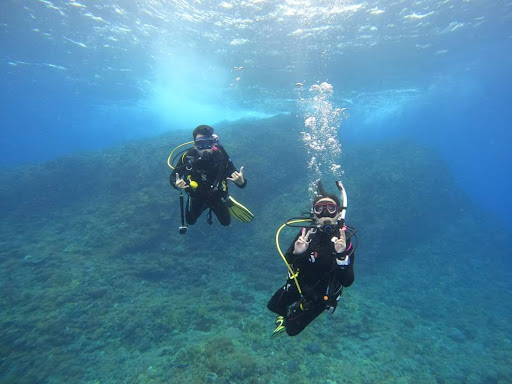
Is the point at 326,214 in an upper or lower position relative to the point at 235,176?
lower

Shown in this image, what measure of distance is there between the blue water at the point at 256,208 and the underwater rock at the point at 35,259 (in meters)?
0.31

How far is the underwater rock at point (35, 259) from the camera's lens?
37.1ft

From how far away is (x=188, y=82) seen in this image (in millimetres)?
32188

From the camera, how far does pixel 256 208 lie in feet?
53.0

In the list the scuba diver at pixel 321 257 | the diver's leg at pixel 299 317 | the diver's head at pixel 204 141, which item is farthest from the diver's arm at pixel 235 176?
the diver's leg at pixel 299 317

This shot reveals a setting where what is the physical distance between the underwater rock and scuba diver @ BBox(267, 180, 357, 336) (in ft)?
42.8

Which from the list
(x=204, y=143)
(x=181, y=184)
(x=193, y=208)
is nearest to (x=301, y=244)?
(x=181, y=184)

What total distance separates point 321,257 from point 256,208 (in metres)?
12.6

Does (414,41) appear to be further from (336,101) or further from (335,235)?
(335,235)

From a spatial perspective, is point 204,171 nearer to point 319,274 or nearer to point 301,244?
point 301,244

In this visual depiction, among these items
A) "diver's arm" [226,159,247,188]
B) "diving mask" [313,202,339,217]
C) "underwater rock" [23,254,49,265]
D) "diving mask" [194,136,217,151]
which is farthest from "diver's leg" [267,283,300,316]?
"underwater rock" [23,254,49,265]

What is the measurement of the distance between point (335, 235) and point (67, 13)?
2408 centimetres

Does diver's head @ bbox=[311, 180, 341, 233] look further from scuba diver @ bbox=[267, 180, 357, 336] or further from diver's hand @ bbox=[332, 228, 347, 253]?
diver's hand @ bbox=[332, 228, 347, 253]

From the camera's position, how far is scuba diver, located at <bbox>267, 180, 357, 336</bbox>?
11.1 feet
